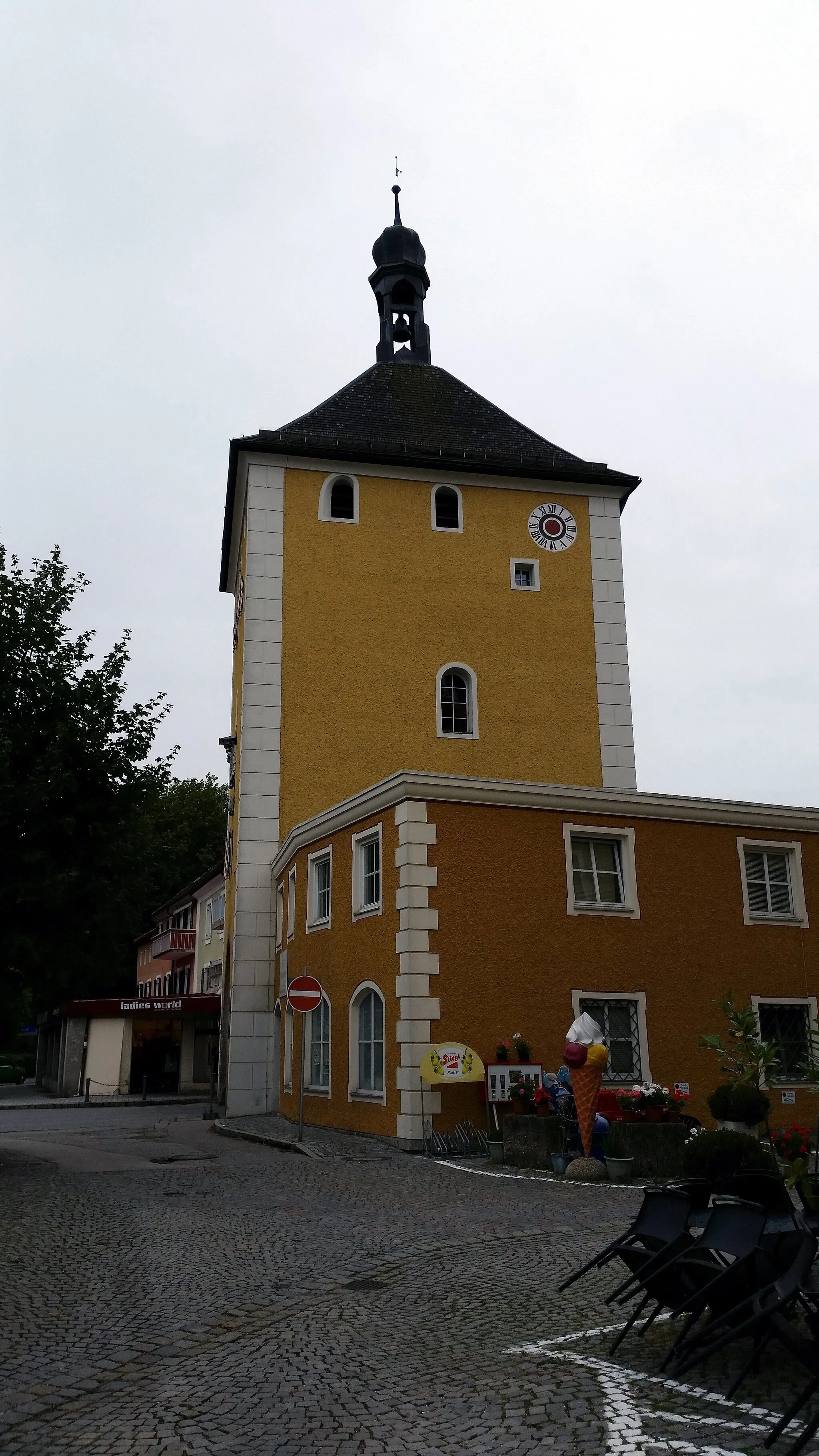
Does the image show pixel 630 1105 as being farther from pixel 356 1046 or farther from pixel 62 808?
pixel 62 808

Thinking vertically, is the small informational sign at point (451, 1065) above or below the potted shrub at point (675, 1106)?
above

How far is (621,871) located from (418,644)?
1026 centimetres

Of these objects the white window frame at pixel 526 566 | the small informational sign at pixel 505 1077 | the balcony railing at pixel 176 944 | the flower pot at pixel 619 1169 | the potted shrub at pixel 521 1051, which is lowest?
the flower pot at pixel 619 1169

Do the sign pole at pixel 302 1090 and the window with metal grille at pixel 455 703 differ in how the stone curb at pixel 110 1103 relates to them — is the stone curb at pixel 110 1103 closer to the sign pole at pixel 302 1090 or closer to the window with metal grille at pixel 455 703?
the window with metal grille at pixel 455 703

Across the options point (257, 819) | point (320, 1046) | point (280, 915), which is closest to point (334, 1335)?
point (320, 1046)

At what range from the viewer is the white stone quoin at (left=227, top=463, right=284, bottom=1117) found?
25.4 m

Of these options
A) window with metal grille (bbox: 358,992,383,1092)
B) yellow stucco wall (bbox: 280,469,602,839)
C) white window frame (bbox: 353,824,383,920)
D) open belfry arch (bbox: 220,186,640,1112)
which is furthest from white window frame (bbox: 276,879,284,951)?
window with metal grille (bbox: 358,992,383,1092)

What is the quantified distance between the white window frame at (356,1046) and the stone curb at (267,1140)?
1.19 m

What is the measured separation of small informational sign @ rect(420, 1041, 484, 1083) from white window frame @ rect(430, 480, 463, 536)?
15.2m

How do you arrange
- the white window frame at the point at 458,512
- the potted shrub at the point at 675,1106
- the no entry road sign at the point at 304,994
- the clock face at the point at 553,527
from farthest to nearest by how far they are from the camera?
1. the clock face at the point at 553,527
2. the white window frame at the point at 458,512
3. the no entry road sign at the point at 304,994
4. the potted shrub at the point at 675,1106

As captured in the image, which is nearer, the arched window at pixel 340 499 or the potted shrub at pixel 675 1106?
the potted shrub at pixel 675 1106

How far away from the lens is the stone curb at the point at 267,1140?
17.0m

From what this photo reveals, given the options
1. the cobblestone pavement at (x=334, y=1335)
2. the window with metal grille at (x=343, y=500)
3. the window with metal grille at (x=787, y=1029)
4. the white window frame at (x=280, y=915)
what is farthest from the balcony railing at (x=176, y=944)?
the cobblestone pavement at (x=334, y=1335)

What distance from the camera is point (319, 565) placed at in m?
28.4
